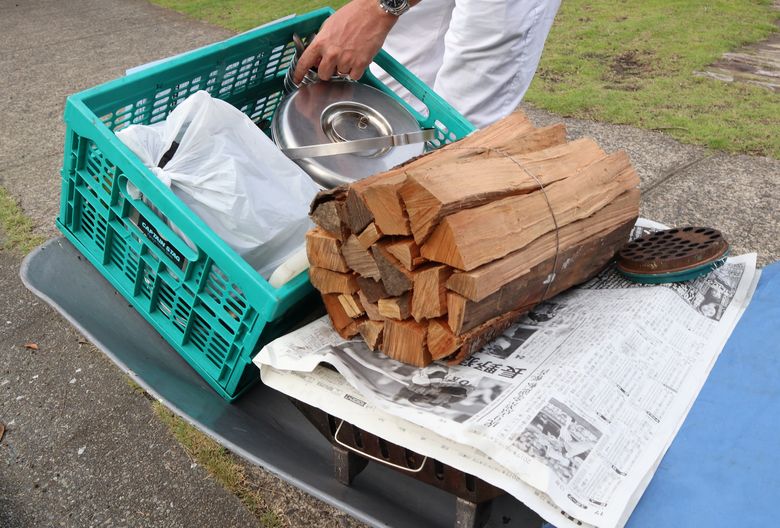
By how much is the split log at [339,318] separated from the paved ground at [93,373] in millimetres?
526

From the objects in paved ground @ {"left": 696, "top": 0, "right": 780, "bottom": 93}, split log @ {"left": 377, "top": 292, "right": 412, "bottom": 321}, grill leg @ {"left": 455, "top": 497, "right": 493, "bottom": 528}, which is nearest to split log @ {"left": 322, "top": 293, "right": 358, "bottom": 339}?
split log @ {"left": 377, "top": 292, "right": 412, "bottom": 321}

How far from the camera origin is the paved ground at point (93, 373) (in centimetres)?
172

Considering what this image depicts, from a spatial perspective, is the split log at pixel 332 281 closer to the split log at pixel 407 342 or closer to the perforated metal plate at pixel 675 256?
the split log at pixel 407 342

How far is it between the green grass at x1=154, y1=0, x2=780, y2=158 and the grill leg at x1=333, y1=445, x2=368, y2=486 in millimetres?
2616

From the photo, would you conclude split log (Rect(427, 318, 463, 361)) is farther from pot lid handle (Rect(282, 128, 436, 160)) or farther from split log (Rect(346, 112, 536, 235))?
pot lid handle (Rect(282, 128, 436, 160))

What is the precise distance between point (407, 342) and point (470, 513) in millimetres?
322

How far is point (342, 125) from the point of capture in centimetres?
194

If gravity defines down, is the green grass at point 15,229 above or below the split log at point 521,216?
below

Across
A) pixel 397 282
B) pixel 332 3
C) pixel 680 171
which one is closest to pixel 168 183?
pixel 397 282

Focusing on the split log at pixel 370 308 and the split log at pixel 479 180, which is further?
the split log at pixel 370 308

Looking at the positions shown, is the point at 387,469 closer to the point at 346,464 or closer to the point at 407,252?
the point at 346,464

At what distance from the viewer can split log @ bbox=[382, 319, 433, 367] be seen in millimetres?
1329

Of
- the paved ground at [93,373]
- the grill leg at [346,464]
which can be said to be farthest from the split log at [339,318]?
the paved ground at [93,373]

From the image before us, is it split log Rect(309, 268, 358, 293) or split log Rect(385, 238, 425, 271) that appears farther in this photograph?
split log Rect(309, 268, 358, 293)
